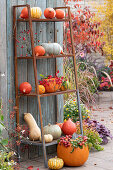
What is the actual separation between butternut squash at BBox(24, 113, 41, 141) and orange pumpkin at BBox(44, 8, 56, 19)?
53.6 inches

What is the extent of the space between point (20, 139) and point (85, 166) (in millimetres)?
928

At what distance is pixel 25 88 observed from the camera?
441cm

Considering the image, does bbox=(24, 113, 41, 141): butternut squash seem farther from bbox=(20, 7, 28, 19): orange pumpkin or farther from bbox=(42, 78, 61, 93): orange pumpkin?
bbox=(20, 7, 28, 19): orange pumpkin

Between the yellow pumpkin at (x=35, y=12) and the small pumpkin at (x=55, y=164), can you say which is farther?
the yellow pumpkin at (x=35, y=12)

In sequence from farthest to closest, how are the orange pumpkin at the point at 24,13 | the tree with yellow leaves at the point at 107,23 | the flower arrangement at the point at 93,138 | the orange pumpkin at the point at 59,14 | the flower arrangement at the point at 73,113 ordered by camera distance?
1. the tree with yellow leaves at the point at 107,23
2. the flower arrangement at the point at 73,113
3. the flower arrangement at the point at 93,138
4. the orange pumpkin at the point at 59,14
5. the orange pumpkin at the point at 24,13

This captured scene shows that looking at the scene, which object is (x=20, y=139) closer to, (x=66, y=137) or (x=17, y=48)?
(x=66, y=137)

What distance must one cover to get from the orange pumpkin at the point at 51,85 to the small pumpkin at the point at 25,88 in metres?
0.25

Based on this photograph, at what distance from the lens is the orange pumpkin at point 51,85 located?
4598 mm

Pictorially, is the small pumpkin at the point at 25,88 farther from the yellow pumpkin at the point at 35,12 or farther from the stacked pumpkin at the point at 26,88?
the yellow pumpkin at the point at 35,12

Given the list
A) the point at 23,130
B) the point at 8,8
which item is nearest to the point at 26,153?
the point at 23,130

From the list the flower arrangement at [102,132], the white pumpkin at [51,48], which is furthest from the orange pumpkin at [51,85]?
the flower arrangement at [102,132]

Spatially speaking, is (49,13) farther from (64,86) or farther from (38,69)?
(64,86)

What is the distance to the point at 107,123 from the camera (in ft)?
23.2

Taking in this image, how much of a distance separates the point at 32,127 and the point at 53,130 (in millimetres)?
290
